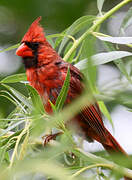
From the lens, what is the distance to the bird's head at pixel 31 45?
6.19 feet

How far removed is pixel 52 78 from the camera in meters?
1.78

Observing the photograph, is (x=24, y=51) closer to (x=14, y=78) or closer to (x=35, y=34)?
(x=35, y=34)

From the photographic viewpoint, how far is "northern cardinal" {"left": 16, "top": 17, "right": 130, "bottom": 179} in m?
1.72

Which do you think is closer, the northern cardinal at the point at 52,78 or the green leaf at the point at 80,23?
the green leaf at the point at 80,23

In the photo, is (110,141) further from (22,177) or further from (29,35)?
(22,177)

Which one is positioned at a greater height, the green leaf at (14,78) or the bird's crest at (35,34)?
the bird's crest at (35,34)

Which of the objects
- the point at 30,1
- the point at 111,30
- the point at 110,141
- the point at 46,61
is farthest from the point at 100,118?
the point at 30,1

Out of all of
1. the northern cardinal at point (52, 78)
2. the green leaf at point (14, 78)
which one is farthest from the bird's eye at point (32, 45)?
the green leaf at point (14, 78)

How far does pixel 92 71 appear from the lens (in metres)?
0.40

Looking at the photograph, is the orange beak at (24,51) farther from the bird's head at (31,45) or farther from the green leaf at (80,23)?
the green leaf at (80,23)

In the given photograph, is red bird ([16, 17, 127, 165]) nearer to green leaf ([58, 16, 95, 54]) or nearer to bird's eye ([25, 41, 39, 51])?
bird's eye ([25, 41, 39, 51])

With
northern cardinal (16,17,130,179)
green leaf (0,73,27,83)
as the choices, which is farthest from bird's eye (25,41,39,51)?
green leaf (0,73,27,83)

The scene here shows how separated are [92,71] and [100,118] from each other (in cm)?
140

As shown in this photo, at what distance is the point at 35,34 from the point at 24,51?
0.37 ft
